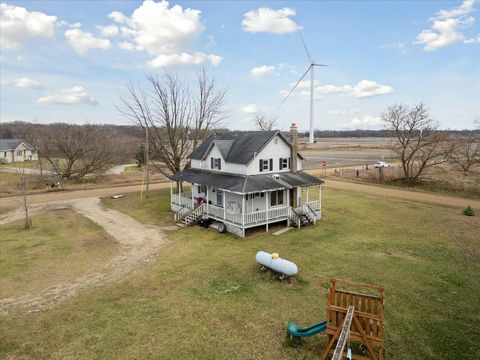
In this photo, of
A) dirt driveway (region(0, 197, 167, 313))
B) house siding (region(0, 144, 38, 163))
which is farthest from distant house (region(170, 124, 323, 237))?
house siding (region(0, 144, 38, 163))

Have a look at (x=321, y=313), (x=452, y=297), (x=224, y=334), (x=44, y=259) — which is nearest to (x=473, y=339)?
(x=452, y=297)

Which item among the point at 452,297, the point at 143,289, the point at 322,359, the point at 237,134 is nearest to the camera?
the point at 322,359

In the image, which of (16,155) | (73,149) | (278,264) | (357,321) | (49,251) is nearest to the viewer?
(357,321)

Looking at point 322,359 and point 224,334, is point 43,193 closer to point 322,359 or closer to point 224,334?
point 224,334

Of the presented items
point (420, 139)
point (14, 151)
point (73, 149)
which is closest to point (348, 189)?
point (420, 139)

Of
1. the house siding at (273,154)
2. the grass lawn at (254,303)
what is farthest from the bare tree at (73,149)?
the house siding at (273,154)

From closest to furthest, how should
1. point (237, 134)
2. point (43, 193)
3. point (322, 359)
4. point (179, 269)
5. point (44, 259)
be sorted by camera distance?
point (322, 359), point (179, 269), point (44, 259), point (237, 134), point (43, 193)

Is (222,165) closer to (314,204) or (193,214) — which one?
(193,214)
